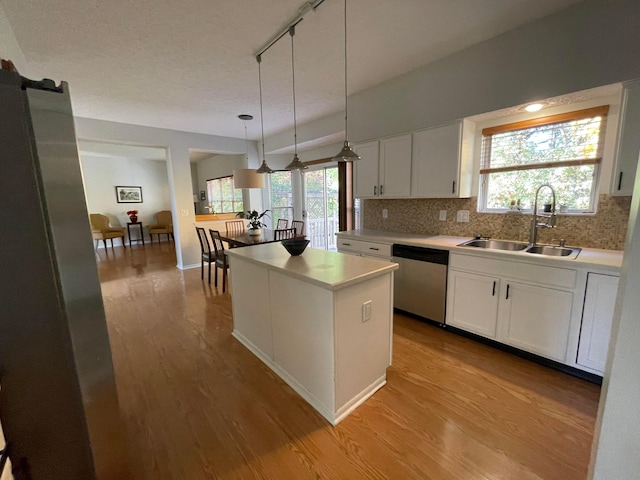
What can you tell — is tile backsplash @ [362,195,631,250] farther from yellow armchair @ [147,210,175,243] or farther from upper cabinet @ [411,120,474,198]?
yellow armchair @ [147,210,175,243]

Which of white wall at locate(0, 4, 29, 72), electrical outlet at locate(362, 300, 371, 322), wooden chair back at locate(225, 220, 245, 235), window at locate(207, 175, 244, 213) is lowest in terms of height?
electrical outlet at locate(362, 300, 371, 322)

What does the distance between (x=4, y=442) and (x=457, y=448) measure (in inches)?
75.8

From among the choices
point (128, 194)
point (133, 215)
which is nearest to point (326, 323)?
point (133, 215)

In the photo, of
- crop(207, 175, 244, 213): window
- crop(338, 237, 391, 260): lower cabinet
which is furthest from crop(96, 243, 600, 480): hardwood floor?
crop(207, 175, 244, 213): window

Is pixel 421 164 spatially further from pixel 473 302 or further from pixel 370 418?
pixel 370 418

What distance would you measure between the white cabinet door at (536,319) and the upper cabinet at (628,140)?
2.82ft

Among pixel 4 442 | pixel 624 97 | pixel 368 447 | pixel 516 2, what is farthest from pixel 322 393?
pixel 516 2

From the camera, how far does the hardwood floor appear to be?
143cm

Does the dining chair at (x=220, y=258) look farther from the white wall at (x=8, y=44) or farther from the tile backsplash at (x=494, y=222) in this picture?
the white wall at (x=8, y=44)

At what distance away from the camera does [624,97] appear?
1.88 meters

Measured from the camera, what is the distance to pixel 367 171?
3539 millimetres

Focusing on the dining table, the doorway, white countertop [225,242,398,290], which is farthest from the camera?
the doorway

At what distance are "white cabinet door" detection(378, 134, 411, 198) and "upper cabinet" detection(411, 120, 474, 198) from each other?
9 cm

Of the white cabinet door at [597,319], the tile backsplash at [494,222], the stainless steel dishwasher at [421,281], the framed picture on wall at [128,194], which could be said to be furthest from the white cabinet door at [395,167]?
the framed picture on wall at [128,194]
